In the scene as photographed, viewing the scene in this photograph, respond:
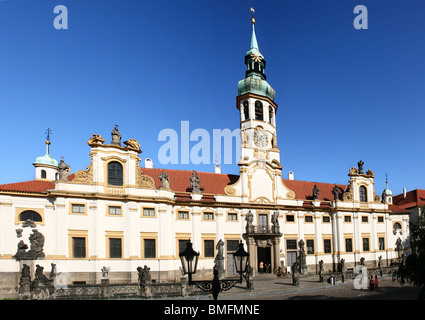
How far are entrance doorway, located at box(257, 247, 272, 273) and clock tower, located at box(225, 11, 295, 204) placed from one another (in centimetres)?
580

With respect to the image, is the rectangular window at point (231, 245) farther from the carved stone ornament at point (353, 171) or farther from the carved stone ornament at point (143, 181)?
the carved stone ornament at point (353, 171)

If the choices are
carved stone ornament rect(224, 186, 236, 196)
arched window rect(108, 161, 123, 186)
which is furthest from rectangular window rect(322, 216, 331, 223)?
arched window rect(108, 161, 123, 186)

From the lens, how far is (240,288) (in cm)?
2622

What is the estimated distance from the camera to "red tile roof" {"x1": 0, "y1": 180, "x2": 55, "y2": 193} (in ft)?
89.5

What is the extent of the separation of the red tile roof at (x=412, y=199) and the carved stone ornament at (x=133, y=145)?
174 ft

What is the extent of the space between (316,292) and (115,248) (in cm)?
1865

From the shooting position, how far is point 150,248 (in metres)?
30.6

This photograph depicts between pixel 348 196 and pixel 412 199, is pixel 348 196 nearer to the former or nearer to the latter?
pixel 348 196

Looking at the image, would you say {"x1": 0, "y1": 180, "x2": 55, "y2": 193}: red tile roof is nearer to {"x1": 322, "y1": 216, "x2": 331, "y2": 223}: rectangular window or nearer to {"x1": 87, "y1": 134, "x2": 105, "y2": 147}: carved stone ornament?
{"x1": 87, "y1": 134, "x2": 105, "y2": 147}: carved stone ornament

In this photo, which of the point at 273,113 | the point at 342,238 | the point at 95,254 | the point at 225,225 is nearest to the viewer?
the point at 95,254
